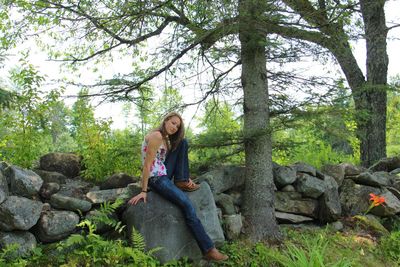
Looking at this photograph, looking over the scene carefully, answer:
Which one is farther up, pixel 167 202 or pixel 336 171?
pixel 336 171

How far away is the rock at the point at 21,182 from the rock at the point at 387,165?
21.6ft

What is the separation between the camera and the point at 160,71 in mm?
5773

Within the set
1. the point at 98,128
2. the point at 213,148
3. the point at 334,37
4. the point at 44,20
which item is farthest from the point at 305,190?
the point at 44,20

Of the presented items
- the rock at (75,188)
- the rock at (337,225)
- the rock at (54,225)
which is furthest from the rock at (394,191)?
the rock at (54,225)

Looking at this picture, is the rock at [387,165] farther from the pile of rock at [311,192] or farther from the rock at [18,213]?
the rock at [18,213]

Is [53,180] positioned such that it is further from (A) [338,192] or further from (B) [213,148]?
(A) [338,192]

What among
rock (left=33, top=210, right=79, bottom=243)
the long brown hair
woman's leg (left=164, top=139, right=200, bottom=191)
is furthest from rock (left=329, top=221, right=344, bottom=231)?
rock (left=33, top=210, right=79, bottom=243)

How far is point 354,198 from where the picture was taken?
621 centimetres

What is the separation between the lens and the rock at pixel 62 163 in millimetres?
5254

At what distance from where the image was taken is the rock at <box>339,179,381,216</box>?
618cm

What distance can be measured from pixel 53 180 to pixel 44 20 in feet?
14.7

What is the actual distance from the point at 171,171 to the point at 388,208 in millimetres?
3900

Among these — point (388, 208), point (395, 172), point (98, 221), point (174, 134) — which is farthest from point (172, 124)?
point (395, 172)

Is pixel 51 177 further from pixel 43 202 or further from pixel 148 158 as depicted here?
pixel 148 158
